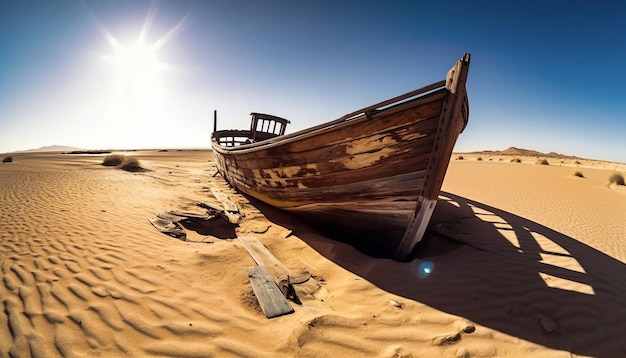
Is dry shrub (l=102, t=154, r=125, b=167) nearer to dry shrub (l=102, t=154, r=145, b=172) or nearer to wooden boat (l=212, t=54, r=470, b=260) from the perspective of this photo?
dry shrub (l=102, t=154, r=145, b=172)

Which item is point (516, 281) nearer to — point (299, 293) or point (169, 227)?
point (299, 293)

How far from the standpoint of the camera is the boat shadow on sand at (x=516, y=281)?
97.8 inches

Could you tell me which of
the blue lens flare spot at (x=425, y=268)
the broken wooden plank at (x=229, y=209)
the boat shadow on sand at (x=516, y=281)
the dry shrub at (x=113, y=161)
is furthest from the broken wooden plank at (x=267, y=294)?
the dry shrub at (x=113, y=161)

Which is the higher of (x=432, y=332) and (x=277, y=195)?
(x=277, y=195)

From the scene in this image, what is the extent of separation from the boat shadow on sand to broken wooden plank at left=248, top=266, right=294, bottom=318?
3.94 ft

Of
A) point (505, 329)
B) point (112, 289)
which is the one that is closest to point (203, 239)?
point (112, 289)

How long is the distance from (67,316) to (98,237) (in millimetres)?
2284

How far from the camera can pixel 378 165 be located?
11.9 ft

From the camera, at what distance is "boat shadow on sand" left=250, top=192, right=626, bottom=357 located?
2.48 m

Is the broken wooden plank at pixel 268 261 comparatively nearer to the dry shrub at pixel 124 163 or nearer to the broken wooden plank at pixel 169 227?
the broken wooden plank at pixel 169 227

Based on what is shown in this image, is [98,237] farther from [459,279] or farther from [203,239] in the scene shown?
[459,279]

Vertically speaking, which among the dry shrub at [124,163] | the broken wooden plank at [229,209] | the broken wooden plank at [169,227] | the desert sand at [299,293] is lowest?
the desert sand at [299,293]

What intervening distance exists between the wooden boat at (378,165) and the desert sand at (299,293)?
0.48 meters

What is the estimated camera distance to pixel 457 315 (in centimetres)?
263
